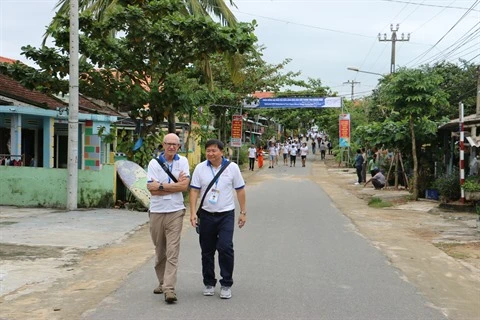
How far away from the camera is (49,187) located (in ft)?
44.9

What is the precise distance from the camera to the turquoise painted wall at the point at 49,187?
13664mm

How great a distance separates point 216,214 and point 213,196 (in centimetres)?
20

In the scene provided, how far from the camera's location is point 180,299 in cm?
574

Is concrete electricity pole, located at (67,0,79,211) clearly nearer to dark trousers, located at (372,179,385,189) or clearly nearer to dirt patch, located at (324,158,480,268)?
dirt patch, located at (324,158,480,268)

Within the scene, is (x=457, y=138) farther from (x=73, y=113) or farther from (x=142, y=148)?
(x=73, y=113)

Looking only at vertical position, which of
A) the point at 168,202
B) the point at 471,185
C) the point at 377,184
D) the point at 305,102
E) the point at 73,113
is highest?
the point at 305,102

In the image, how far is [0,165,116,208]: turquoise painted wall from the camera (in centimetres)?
1366

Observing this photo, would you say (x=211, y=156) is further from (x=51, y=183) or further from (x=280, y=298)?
(x=51, y=183)

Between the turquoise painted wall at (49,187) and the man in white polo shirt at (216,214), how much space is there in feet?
27.9

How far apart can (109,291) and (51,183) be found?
8.30 m

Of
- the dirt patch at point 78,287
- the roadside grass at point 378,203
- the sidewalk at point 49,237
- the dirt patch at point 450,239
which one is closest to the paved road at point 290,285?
the dirt patch at point 78,287

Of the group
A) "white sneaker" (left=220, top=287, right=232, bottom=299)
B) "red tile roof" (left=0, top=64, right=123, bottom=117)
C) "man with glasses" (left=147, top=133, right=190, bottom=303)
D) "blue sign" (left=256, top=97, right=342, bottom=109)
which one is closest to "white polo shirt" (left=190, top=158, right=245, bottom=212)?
"man with glasses" (left=147, top=133, right=190, bottom=303)

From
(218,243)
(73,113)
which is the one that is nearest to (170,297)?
(218,243)

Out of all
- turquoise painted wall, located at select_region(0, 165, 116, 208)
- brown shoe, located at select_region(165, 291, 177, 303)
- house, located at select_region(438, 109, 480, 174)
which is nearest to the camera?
brown shoe, located at select_region(165, 291, 177, 303)
